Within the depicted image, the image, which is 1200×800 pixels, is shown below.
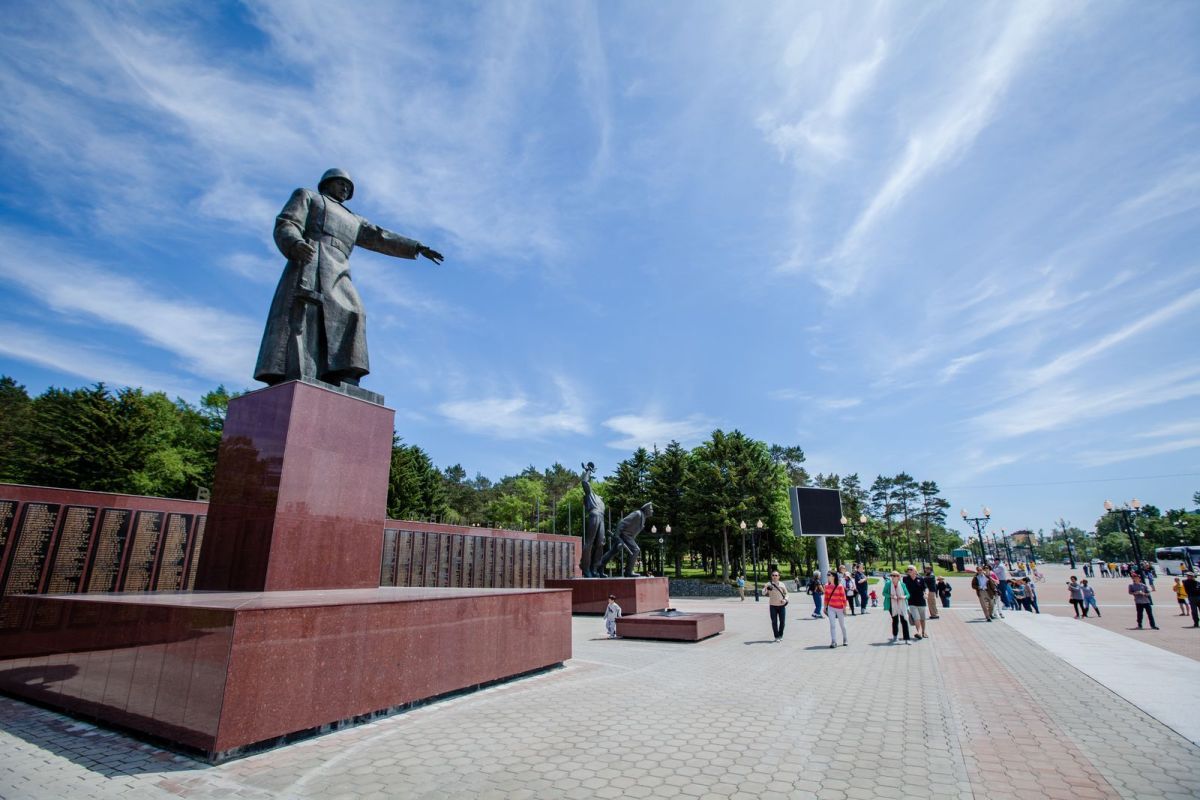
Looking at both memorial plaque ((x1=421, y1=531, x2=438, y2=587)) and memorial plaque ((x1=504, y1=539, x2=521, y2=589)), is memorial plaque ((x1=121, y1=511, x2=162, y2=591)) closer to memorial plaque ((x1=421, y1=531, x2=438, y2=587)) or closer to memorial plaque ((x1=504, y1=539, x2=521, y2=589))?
memorial plaque ((x1=421, y1=531, x2=438, y2=587))

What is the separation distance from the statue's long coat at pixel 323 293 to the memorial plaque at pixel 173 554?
6.65 meters

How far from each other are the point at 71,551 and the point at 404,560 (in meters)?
8.08

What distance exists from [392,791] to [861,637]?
40.0 feet

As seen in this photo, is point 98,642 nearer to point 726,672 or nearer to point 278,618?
point 278,618

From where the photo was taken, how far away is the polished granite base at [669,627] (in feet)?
39.5

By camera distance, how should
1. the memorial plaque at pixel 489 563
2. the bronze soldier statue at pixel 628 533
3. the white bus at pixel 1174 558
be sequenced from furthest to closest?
the white bus at pixel 1174 558
the memorial plaque at pixel 489 563
the bronze soldier statue at pixel 628 533

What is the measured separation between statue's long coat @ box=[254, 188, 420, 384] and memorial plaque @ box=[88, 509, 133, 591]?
6.36 meters

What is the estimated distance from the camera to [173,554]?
11242 mm

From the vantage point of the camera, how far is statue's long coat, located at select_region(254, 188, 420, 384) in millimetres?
7262

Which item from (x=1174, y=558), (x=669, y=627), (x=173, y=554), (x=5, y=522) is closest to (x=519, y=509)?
(x=669, y=627)

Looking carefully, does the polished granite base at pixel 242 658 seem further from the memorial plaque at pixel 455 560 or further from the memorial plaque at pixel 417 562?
the memorial plaque at pixel 455 560

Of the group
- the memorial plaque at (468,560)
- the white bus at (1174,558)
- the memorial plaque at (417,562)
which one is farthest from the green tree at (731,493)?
the white bus at (1174,558)

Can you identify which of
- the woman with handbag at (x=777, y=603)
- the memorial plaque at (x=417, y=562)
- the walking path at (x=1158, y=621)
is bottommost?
the walking path at (x=1158, y=621)

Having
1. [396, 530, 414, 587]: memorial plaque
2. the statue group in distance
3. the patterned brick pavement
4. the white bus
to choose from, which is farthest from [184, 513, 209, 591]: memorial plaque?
the white bus
